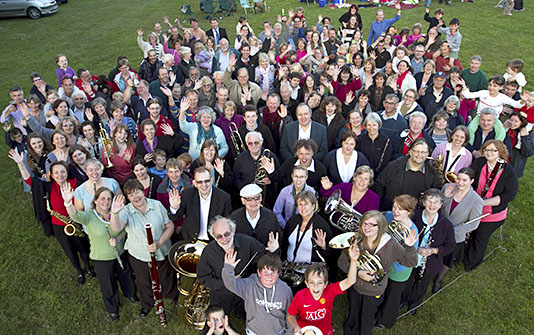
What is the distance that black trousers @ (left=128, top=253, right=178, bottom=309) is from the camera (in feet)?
16.1

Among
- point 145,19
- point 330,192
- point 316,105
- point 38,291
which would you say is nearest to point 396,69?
point 316,105

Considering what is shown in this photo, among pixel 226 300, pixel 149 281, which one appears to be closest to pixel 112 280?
pixel 149 281

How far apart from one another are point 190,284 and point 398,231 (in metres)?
2.77

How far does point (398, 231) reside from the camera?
4348mm

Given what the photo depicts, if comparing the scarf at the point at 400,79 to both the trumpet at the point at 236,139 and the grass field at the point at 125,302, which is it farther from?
the trumpet at the point at 236,139

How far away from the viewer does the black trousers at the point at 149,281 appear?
492 cm

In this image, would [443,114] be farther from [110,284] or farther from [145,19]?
[145,19]

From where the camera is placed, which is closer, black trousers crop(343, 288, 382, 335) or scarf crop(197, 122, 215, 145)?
black trousers crop(343, 288, 382, 335)

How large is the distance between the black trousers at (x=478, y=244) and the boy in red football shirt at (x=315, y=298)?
2793 millimetres

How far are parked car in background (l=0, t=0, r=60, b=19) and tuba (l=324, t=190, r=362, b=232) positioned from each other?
23860mm

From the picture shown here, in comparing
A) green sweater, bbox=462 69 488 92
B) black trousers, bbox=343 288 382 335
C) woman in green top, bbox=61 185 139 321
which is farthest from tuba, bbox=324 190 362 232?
green sweater, bbox=462 69 488 92

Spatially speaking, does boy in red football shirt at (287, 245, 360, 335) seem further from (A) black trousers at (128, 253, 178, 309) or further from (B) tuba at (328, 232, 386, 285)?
(A) black trousers at (128, 253, 178, 309)

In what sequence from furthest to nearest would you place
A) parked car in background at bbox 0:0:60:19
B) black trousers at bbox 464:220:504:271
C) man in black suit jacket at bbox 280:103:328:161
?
parked car in background at bbox 0:0:60:19 < man in black suit jacket at bbox 280:103:328:161 < black trousers at bbox 464:220:504:271

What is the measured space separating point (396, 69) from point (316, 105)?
9.95 ft
